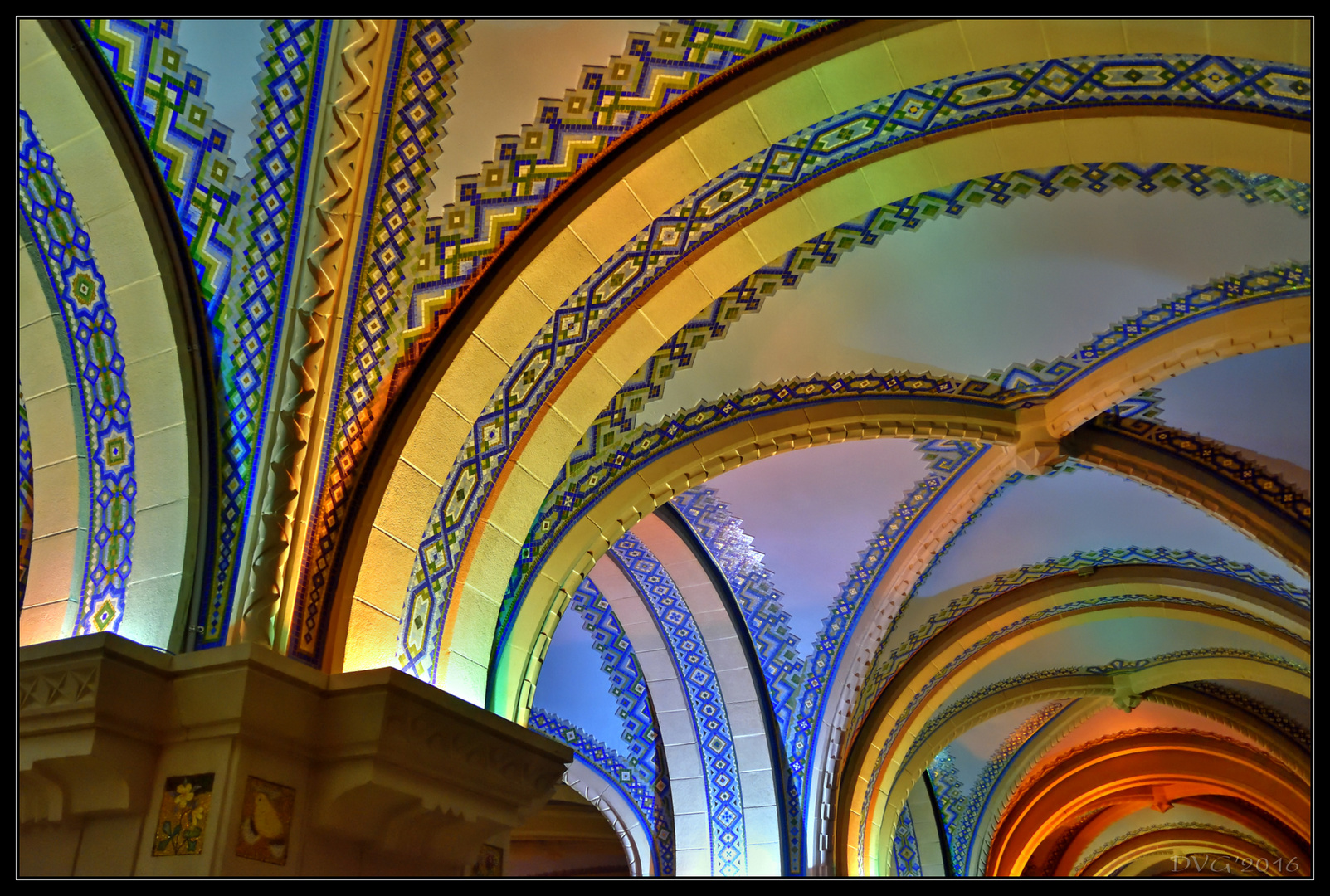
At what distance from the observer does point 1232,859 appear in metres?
18.5

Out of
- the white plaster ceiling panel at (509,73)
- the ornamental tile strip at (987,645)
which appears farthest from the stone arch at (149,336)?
the ornamental tile strip at (987,645)

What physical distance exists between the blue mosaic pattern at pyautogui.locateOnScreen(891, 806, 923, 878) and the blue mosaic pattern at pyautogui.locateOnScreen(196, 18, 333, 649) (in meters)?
8.86

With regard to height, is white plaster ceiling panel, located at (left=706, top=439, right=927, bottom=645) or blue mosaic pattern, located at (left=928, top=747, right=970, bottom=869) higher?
white plaster ceiling panel, located at (left=706, top=439, right=927, bottom=645)

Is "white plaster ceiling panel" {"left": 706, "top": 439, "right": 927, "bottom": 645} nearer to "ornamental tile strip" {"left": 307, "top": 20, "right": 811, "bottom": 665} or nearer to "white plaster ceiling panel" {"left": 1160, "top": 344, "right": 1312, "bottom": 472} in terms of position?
"white plaster ceiling panel" {"left": 1160, "top": 344, "right": 1312, "bottom": 472}

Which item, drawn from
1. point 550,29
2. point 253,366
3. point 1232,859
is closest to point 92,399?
point 253,366

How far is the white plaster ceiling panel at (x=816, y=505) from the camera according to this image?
6.52m

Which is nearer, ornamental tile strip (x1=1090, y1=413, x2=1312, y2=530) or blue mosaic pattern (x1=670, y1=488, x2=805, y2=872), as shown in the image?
ornamental tile strip (x1=1090, y1=413, x2=1312, y2=530)

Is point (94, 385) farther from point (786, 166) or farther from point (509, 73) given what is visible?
point (786, 166)

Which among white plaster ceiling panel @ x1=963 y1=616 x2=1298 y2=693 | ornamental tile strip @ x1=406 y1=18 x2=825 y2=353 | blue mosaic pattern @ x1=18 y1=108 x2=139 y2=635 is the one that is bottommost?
blue mosaic pattern @ x1=18 y1=108 x2=139 y2=635

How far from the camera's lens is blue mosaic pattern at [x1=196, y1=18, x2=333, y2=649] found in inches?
129

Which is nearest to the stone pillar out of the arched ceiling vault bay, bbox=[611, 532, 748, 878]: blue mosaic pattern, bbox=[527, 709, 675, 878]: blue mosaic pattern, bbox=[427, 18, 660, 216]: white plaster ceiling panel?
the arched ceiling vault bay

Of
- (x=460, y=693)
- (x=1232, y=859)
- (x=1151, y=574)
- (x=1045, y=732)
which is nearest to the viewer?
(x=460, y=693)
